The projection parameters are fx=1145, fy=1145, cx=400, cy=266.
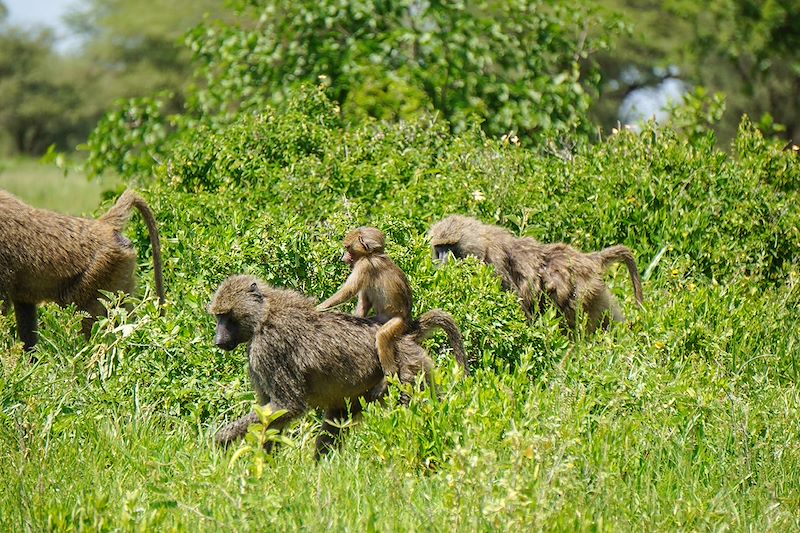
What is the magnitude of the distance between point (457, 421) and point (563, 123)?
5.49 metres

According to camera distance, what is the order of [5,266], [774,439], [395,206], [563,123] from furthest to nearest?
1. [563,123]
2. [395,206]
3. [5,266]
4. [774,439]

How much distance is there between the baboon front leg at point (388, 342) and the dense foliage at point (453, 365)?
0.65 ft

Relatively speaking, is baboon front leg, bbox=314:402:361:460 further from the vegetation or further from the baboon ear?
the baboon ear

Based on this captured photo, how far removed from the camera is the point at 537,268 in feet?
20.7

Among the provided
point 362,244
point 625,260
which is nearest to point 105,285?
point 362,244

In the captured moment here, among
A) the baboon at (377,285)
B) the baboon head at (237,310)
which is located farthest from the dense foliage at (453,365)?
the baboon head at (237,310)

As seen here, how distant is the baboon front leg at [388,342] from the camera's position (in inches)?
192

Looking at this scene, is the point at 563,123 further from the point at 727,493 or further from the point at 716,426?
the point at 727,493

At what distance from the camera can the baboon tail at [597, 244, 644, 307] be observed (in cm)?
639

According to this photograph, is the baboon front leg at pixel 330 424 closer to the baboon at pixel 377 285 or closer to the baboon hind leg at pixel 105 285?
the baboon at pixel 377 285

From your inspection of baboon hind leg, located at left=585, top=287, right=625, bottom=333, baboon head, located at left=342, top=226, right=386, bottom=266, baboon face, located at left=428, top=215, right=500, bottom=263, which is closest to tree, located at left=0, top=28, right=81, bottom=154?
baboon face, located at left=428, top=215, right=500, bottom=263

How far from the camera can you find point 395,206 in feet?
22.5

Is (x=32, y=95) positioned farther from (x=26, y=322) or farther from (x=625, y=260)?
(x=625, y=260)

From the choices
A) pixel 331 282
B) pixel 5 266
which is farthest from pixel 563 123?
pixel 5 266
